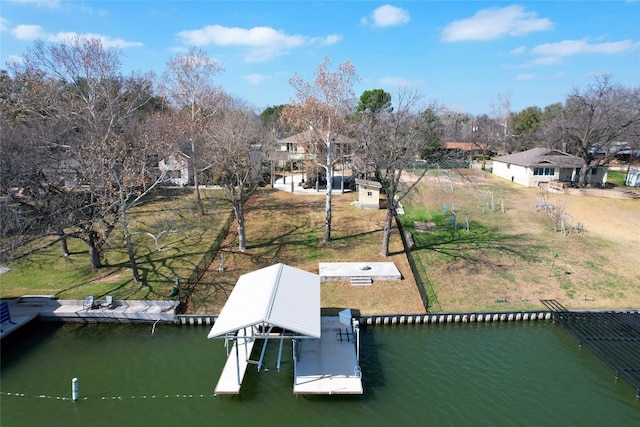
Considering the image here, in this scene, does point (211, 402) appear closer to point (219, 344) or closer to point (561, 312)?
point (219, 344)

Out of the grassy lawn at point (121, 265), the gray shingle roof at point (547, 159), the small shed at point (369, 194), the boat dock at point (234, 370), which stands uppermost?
the gray shingle roof at point (547, 159)

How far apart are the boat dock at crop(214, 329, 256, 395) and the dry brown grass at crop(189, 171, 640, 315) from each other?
427 centimetres

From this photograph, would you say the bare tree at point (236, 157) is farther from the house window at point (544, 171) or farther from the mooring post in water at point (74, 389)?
the house window at point (544, 171)

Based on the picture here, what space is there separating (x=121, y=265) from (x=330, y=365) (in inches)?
590

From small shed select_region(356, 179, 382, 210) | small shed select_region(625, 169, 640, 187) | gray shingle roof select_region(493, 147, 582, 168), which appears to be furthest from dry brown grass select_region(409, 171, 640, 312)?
small shed select_region(625, 169, 640, 187)

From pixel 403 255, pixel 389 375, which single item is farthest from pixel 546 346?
pixel 403 255

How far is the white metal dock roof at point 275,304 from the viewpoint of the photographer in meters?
13.5

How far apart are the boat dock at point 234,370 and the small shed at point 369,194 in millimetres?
20362

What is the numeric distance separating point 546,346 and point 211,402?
1424cm

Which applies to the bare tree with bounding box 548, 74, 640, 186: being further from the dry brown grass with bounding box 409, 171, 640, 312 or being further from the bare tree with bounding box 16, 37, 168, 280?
the bare tree with bounding box 16, 37, 168, 280

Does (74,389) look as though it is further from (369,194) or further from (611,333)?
(369,194)

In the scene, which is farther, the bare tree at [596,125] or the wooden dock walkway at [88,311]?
the bare tree at [596,125]

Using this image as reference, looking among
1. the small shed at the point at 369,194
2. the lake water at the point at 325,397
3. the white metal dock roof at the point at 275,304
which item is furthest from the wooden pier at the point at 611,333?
the small shed at the point at 369,194

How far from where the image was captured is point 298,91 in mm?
25766
